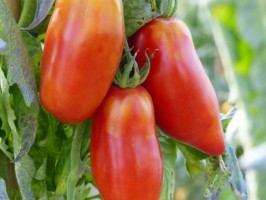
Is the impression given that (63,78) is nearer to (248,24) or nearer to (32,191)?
(32,191)

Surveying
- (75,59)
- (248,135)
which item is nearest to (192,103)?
(75,59)

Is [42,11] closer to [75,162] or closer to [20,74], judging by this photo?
[20,74]

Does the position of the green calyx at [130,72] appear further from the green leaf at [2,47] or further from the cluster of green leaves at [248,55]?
the cluster of green leaves at [248,55]

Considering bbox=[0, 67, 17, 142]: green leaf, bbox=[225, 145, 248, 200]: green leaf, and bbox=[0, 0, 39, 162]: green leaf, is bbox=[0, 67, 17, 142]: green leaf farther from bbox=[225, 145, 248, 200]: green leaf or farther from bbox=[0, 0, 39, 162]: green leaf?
bbox=[225, 145, 248, 200]: green leaf

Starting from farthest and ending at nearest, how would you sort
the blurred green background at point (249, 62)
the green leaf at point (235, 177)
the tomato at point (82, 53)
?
1. the green leaf at point (235, 177)
2. the tomato at point (82, 53)
3. the blurred green background at point (249, 62)

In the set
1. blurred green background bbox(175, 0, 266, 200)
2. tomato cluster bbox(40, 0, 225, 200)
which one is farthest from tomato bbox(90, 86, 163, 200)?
blurred green background bbox(175, 0, 266, 200)

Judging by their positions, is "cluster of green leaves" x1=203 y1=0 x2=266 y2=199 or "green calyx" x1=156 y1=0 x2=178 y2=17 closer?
"cluster of green leaves" x1=203 y1=0 x2=266 y2=199

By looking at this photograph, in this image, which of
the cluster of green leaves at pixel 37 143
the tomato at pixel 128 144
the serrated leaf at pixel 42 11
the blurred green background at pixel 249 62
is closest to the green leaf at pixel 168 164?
the cluster of green leaves at pixel 37 143
